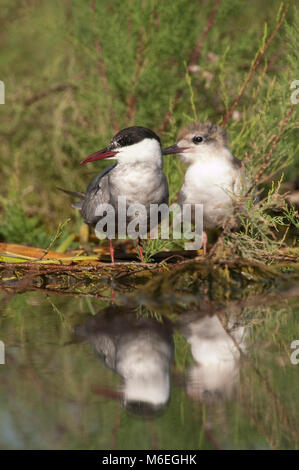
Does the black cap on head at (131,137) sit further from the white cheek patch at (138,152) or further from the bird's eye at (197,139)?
the bird's eye at (197,139)

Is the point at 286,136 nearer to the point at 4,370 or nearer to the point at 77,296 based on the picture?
the point at 77,296

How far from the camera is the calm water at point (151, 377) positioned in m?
1.40

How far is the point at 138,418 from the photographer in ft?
4.90

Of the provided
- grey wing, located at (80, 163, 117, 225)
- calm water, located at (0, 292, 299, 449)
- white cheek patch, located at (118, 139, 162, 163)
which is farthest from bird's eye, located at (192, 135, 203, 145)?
calm water, located at (0, 292, 299, 449)

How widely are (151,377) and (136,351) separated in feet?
0.75

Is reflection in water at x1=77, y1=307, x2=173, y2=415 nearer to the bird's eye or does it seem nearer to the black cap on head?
the black cap on head

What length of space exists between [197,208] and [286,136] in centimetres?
68

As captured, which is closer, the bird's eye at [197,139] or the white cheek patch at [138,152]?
the white cheek patch at [138,152]

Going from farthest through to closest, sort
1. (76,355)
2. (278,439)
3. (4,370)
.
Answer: (76,355) → (4,370) → (278,439)

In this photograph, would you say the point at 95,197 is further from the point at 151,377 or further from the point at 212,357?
the point at 151,377

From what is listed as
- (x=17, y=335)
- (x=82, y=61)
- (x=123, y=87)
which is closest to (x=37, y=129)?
(x=82, y=61)

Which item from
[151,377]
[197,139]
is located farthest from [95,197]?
[151,377]

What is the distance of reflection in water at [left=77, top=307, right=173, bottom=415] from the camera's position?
1.60 m

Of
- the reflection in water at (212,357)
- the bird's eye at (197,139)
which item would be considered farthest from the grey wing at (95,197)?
the reflection in water at (212,357)
